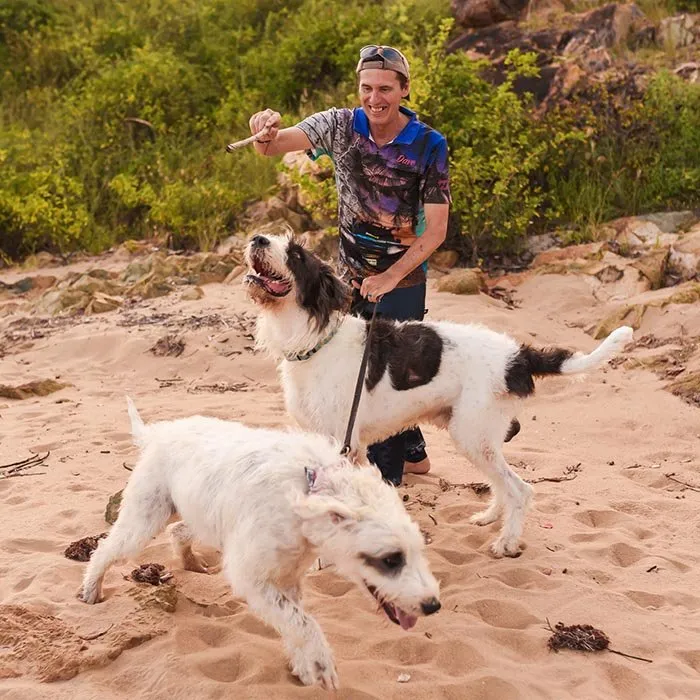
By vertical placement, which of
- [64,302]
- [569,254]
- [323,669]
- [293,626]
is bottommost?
[64,302]

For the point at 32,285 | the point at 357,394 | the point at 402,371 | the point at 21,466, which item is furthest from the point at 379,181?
the point at 32,285

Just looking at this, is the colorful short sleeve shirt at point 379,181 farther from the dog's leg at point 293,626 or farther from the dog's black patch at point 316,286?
the dog's leg at point 293,626

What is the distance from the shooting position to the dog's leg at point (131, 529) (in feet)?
13.3

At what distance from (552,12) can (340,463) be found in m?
12.5

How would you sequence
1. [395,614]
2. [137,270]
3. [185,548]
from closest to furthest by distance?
1. [395,614]
2. [185,548]
3. [137,270]

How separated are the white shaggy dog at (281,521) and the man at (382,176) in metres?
1.56

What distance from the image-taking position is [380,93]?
4988mm

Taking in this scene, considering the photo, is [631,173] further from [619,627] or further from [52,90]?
[52,90]

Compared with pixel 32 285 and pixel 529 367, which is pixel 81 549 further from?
pixel 32 285

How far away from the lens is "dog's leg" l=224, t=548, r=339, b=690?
3426 millimetres

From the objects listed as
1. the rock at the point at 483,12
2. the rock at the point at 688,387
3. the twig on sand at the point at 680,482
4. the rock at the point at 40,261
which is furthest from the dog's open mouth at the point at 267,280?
the rock at the point at 483,12

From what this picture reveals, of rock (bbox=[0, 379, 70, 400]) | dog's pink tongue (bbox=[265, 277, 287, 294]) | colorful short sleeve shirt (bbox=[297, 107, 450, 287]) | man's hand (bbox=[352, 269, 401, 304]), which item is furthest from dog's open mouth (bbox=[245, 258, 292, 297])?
rock (bbox=[0, 379, 70, 400])

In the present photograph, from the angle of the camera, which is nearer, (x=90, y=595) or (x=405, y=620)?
(x=405, y=620)

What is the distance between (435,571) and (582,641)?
100cm
